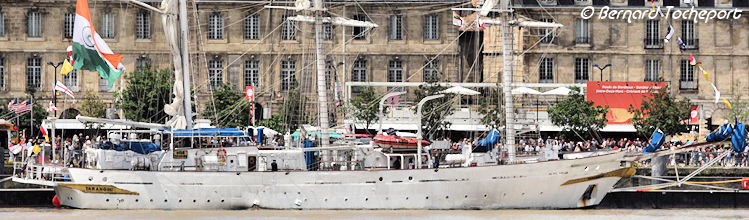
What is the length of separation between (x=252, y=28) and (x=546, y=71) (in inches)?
778

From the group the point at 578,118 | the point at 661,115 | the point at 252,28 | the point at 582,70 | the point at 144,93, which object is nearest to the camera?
the point at 144,93

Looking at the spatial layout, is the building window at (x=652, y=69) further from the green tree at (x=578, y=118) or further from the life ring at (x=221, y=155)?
the life ring at (x=221, y=155)

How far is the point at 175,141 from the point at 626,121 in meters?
42.9

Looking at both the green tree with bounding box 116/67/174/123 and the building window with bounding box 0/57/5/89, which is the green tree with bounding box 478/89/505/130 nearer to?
the green tree with bounding box 116/67/174/123

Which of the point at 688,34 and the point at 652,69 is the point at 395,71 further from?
the point at 688,34

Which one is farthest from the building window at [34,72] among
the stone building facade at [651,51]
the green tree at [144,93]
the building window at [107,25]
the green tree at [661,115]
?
the green tree at [661,115]

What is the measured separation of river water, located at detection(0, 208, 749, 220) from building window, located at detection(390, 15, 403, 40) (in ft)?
158

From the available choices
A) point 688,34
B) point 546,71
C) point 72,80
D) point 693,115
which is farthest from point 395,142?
point 688,34

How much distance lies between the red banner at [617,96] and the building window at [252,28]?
2284 cm

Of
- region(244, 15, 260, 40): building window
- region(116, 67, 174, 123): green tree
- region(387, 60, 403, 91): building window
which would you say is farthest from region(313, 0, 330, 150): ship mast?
region(387, 60, 403, 91): building window

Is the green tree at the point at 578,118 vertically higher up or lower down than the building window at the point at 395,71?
lower down

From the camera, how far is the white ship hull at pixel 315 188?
53.2m

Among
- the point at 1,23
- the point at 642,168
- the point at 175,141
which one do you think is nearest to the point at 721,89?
the point at 642,168

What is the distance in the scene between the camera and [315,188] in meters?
53.4
